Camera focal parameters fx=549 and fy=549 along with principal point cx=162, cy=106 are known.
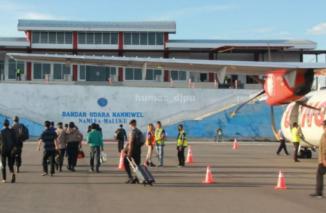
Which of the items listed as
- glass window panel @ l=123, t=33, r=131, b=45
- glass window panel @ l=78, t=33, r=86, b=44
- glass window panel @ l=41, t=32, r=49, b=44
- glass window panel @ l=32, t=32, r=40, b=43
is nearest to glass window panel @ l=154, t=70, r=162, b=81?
glass window panel @ l=123, t=33, r=131, b=45

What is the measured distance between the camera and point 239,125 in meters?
53.4

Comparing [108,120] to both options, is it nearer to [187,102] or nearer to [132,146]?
[187,102]

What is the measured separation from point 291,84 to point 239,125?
3336 centimetres

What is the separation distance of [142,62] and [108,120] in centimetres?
3180

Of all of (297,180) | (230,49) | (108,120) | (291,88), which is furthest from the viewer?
(230,49)

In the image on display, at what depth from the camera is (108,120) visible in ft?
172

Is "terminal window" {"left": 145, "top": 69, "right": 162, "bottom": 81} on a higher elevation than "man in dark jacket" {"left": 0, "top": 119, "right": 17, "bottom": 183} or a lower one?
higher

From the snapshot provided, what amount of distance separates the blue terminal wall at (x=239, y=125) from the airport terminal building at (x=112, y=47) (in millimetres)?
9993

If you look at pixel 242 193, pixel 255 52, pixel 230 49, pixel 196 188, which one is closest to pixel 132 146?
pixel 196 188

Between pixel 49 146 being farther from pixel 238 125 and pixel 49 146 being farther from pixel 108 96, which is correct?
pixel 238 125

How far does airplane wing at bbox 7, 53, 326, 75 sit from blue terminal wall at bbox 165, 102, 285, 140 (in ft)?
100

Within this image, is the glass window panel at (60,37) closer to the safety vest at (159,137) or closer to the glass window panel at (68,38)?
the glass window panel at (68,38)

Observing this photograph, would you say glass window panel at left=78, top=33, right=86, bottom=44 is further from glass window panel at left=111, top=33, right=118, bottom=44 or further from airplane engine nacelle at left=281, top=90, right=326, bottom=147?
airplane engine nacelle at left=281, top=90, right=326, bottom=147

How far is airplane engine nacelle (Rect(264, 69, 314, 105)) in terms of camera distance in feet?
66.4
